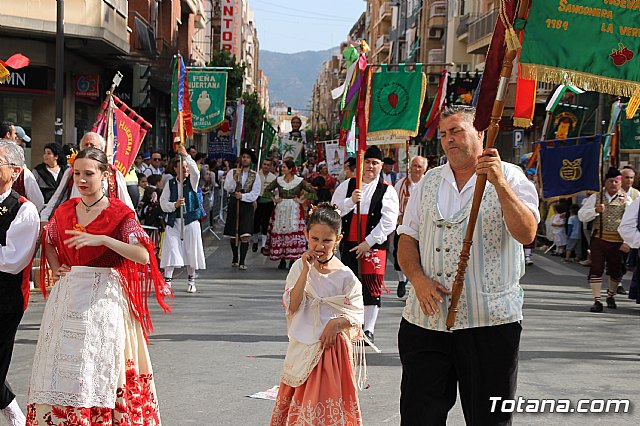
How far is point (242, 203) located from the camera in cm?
1680

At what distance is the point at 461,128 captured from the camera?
4.43 metres

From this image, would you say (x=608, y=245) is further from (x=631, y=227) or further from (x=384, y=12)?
(x=384, y=12)

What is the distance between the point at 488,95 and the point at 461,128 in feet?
0.68

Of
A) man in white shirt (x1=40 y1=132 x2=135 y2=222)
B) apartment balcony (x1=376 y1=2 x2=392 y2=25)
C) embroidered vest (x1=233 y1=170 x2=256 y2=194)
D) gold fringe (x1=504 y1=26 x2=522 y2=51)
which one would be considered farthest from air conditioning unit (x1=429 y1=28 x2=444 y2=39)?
gold fringe (x1=504 y1=26 x2=522 y2=51)

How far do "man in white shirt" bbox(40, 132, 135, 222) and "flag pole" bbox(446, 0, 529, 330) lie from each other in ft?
7.73

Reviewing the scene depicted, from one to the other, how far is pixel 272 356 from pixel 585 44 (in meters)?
Result: 4.90

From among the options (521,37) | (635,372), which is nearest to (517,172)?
(521,37)

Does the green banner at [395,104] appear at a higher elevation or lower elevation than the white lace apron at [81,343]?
higher

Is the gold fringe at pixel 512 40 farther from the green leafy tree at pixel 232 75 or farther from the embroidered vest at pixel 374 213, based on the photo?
the green leafy tree at pixel 232 75

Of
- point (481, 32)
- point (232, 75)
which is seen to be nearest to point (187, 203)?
point (481, 32)

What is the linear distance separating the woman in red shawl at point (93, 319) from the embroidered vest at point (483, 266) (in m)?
1.85

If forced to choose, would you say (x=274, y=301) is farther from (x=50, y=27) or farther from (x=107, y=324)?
(x=50, y=27)

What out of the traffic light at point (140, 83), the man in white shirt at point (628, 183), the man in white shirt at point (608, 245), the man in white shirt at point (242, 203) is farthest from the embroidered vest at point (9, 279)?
the traffic light at point (140, 83)

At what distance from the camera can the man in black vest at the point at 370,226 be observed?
29.6 feet
